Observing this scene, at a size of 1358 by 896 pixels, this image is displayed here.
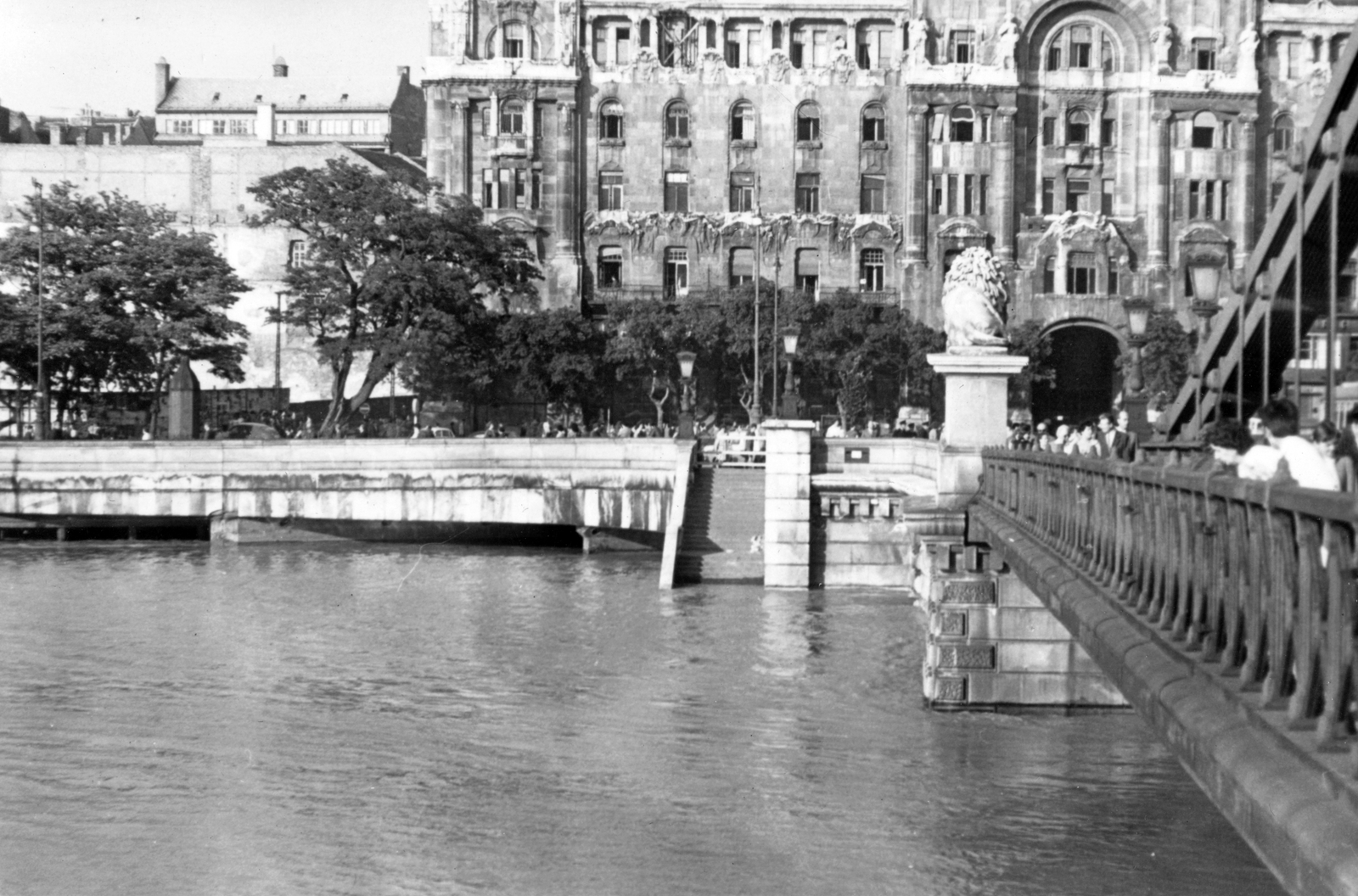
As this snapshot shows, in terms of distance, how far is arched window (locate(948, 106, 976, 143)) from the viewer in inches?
2869

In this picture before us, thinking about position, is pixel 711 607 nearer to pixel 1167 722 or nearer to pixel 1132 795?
pixel 1132 795

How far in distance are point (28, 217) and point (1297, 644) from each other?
55.4 m

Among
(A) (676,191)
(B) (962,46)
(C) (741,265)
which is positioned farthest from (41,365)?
(B) (962,46)

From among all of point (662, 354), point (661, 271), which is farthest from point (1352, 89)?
point (661, 271)

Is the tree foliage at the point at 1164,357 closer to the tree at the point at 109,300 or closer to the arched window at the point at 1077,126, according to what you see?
the arched window at the point at 1077,126

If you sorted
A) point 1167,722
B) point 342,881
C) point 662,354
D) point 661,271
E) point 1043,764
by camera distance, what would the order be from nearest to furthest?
1. point 1167,722
2. point 342,881
3. point 1043,764
4. point 662,354
5. point 661,271

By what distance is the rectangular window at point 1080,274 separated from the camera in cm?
7300

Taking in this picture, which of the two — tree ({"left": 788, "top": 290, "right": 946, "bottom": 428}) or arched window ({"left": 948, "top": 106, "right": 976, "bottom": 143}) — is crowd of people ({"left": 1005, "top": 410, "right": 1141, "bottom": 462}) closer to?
tree ({"left": 788, "top": 290, "right": 946, "bottom": 428})

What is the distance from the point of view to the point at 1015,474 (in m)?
20.0

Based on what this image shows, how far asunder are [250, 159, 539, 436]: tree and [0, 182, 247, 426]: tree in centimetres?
213

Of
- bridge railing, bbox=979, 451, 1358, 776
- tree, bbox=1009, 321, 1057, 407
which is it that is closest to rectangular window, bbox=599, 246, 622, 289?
tree, bbox=1009, 321, 1057, 407

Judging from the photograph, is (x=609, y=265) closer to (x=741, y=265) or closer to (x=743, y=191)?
(x=741, y=265)

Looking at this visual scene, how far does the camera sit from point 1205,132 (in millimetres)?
73312

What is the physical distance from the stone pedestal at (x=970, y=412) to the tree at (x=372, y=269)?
31.8m
